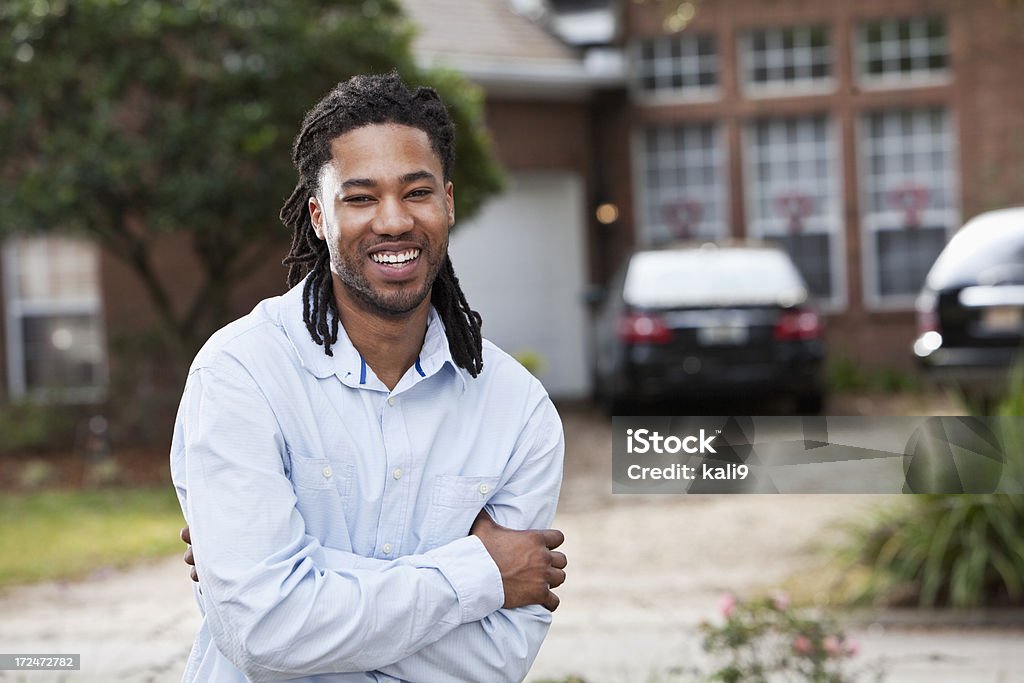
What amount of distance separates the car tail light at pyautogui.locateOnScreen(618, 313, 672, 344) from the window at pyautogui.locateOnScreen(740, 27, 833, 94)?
6017 mm

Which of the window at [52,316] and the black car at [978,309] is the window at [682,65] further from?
the window at [52,316]

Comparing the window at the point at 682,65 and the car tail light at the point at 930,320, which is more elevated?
the window at the point at 682,65

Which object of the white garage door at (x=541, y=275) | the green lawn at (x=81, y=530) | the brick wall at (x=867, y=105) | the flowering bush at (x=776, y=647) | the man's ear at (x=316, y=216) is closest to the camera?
the man's ear at (x=316, y=216)

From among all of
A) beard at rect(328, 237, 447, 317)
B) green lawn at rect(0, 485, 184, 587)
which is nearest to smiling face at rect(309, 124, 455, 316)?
beard at rect(328, 237, 447, 317)

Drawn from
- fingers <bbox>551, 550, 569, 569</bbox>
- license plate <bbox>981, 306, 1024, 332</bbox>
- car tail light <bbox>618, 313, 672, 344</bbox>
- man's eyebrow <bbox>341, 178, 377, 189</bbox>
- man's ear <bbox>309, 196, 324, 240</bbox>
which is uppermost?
car tail light <bbox>618, 313, 672, 344</bbox>

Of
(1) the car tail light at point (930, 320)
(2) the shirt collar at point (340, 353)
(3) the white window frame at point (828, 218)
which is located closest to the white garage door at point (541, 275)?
(3) the white window frame at point (828, 218)

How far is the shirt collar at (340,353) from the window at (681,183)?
50.1 ft

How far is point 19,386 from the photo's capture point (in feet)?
47.2

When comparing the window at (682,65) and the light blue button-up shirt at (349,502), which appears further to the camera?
the window at (682,65)

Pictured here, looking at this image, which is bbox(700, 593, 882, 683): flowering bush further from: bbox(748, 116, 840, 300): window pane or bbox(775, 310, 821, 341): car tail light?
bbox(748, 116, 840, 300): window pane

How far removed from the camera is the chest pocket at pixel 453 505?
8.09ft

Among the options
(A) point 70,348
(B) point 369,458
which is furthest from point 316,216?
(A) point 70,348

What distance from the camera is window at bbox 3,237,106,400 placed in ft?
46.9

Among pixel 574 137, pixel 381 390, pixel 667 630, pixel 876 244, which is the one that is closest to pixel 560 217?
pixel 574 137
